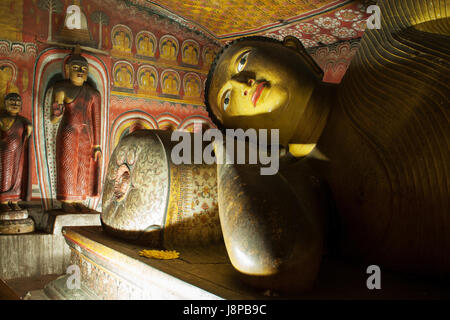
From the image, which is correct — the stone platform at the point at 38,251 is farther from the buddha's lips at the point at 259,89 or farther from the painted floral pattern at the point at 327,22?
the painted floral pattern at the point at 327,22

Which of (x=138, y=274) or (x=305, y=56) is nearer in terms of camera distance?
(x=138, y=274)

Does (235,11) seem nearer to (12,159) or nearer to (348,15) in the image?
(348,15)

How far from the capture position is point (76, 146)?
512cm

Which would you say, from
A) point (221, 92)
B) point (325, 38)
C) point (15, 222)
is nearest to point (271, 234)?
point (221, 92)

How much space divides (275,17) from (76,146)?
133 inches

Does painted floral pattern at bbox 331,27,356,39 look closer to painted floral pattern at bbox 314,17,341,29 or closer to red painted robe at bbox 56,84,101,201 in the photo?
painted floral pattern at bbox 314,17,341,29

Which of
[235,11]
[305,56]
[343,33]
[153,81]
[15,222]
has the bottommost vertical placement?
[15,222]

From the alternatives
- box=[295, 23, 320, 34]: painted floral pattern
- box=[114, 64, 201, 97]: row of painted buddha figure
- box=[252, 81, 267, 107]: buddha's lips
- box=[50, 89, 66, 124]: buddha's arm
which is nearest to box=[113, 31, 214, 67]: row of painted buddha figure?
box=[114, 64, 201, 97]: row of painted buddha figure

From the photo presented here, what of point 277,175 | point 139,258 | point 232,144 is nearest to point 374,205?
point 277,175

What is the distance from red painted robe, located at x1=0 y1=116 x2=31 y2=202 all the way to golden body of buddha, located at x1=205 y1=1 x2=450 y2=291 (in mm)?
3763

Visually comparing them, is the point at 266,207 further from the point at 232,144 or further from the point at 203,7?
the point at 203,7

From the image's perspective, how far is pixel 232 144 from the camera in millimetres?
1736

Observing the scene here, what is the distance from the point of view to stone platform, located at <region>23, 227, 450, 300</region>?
134 cm
